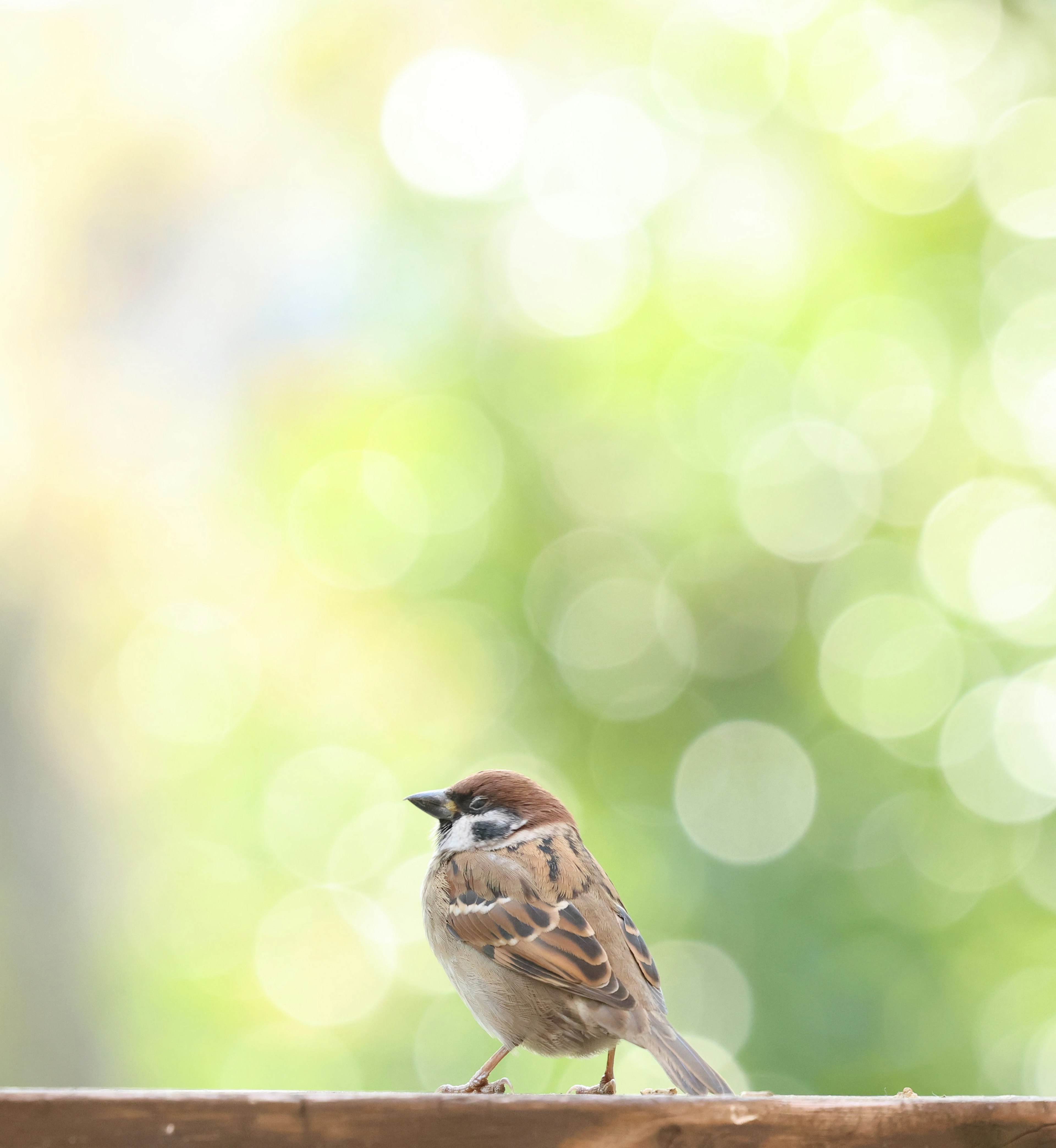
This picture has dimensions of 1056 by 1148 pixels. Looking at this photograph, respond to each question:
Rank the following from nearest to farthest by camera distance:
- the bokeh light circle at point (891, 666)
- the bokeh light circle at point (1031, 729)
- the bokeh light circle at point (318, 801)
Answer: the bokeh light circle at point (1031, 729)
the bokeh light circle at point (891, 666)
the bokeh light circle at point (318, 801)

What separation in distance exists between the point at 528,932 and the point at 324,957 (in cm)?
443

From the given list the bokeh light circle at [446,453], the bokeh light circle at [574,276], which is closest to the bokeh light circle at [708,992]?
the bokeh light circle at [446,453]

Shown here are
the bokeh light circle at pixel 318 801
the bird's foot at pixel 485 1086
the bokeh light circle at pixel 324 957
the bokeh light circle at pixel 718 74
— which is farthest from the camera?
the bokeh light circle at pixel 718 74

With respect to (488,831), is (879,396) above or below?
above

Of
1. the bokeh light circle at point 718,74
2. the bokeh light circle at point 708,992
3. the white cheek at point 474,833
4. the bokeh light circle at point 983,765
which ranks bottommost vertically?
the bokeh light circle at point 708,992

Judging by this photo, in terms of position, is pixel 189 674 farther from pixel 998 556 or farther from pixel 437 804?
pixel 437 804

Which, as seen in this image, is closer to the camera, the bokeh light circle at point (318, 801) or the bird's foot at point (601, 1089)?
the bird's foot at point (601, 1089)

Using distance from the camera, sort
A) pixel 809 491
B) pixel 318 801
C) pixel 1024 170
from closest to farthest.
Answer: pixel 1024 170
pixel 809 491
pixel 318 801

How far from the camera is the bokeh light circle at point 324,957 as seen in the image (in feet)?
19.0

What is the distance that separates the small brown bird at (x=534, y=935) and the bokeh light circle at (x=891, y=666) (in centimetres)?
364

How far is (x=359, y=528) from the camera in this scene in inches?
243

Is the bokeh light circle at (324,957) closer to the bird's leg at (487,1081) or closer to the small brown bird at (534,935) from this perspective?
the small brown bird at (534,935)

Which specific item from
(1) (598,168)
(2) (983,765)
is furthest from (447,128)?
(2) (983,765)

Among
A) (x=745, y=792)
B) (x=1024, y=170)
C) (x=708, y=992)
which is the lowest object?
(x=708, y=992)
